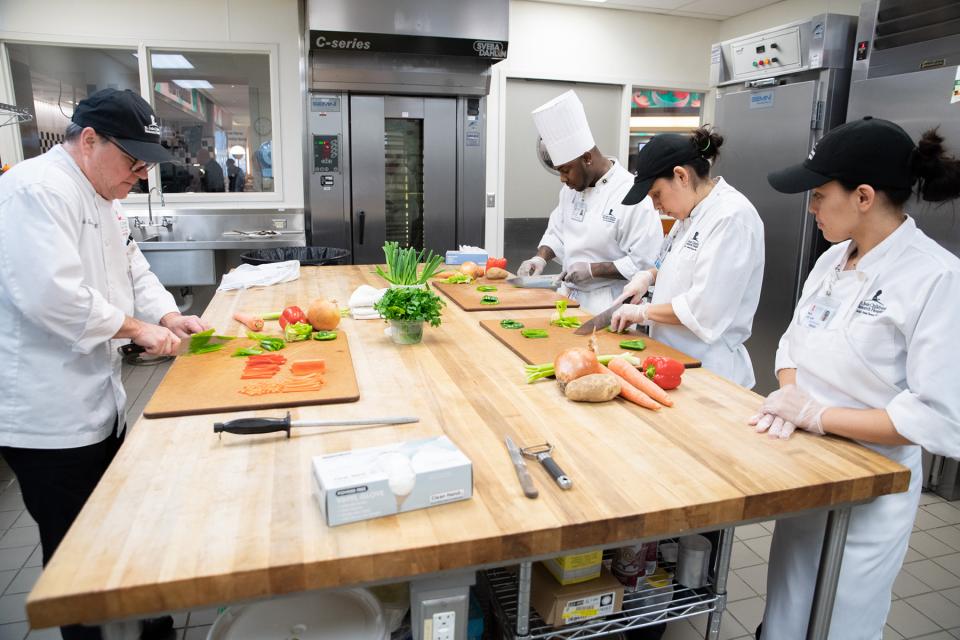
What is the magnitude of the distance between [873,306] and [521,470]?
912 mm

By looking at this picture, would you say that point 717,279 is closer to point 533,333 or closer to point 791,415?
Answer: point 533,333

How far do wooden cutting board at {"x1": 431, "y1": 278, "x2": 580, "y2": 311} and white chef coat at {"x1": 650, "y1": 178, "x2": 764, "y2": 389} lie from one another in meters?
0.56

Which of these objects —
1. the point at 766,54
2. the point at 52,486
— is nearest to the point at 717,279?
the point at 52,486

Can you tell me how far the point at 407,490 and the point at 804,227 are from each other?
3732mm

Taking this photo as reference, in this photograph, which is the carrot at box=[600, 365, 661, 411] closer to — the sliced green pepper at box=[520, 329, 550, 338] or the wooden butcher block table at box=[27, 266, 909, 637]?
the wooden butcher block table at box=[27, 266, 909, 637]

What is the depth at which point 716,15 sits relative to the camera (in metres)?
6.15

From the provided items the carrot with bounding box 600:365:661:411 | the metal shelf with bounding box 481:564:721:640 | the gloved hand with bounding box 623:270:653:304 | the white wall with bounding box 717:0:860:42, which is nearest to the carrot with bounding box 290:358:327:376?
the metal shelf with bounding box 481:564:721:640

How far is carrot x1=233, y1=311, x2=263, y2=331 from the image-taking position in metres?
2.24

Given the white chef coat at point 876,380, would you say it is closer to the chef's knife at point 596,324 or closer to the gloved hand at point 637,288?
the chef's knife at point 596,324

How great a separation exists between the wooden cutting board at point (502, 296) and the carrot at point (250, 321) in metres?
0.82

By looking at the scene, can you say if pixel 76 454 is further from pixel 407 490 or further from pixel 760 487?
pixel 760 487

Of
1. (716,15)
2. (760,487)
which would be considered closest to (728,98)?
(716,15)

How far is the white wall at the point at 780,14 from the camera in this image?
5121 millimetres

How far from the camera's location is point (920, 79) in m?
3.34
